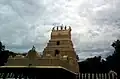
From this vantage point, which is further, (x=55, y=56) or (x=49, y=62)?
(x=55, y=56)

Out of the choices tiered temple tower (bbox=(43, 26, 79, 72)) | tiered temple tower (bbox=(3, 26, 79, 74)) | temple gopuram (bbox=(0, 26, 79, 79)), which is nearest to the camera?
temple gopuram (bbox=(0, 26, 79, 79))

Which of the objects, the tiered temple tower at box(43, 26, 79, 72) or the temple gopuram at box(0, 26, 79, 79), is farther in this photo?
the tiered temple tower at box(43, 26, 79, 72)

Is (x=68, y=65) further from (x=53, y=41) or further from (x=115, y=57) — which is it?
(x=115, y=57)

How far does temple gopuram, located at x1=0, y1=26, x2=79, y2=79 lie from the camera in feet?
61.6

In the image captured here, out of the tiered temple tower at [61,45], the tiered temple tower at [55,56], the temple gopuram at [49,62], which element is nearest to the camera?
the temple gopuram at [49,62]

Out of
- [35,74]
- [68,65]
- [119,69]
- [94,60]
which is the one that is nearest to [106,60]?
[94,60]

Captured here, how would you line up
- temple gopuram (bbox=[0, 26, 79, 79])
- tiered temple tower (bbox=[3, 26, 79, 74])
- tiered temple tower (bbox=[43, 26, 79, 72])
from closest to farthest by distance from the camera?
temple gopuram (bbox=[0, 26, 79, 79])
tiered temple tower (bbox=[3, 26, 79, 74])
tiered temple tower (bbox=[43, 26, 79, 72])

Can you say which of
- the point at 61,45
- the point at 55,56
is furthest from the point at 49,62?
the point at 61,45

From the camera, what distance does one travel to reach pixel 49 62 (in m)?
20.6

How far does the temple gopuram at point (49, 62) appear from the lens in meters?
18.8

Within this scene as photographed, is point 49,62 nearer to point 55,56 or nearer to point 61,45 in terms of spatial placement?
point 55,56

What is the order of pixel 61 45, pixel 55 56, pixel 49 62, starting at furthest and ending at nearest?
pixel 61 45 < pixel 55 56 < pixel 49 62

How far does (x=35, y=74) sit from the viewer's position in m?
18.8

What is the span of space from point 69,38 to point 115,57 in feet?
50.3
